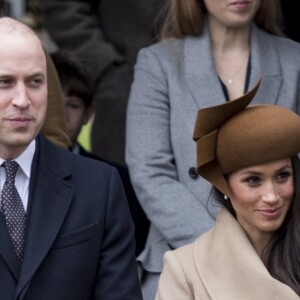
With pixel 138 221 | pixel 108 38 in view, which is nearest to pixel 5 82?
pixel 138 221

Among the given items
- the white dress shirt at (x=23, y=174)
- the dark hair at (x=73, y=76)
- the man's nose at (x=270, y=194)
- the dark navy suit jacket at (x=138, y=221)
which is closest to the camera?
the white dress shirt at (x=23, y=174)

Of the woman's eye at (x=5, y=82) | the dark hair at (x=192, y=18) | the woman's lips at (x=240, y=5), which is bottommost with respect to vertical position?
the dark hair at (x=192, y=18)

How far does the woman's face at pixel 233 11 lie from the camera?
6928 millimetres

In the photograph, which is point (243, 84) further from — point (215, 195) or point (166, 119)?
point (215, 195)

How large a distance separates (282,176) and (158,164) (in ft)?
3.30

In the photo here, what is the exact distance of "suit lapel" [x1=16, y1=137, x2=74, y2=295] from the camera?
18.2 feet

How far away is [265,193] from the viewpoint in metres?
5.88

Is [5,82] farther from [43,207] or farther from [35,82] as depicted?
[43,207]

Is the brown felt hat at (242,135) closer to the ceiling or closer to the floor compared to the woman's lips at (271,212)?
closer to the ceiling

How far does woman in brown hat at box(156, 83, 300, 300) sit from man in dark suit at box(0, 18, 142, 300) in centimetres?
25

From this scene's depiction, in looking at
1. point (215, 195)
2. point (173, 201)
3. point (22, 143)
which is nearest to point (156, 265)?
point (173, 201)

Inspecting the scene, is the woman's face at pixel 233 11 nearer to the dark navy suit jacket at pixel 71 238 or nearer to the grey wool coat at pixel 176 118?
the grey wool coat at pixel 176 118

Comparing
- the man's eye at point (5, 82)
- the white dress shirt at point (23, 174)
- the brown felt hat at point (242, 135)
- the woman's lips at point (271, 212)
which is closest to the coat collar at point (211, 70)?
the brown felt hat at point (242, 135)

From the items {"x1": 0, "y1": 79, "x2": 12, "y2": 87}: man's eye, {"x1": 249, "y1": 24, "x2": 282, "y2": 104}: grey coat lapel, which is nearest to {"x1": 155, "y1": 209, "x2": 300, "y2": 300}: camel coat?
{"x1": 0, "y1": 79, "x2": 12, "y2": 87}: man's eye
